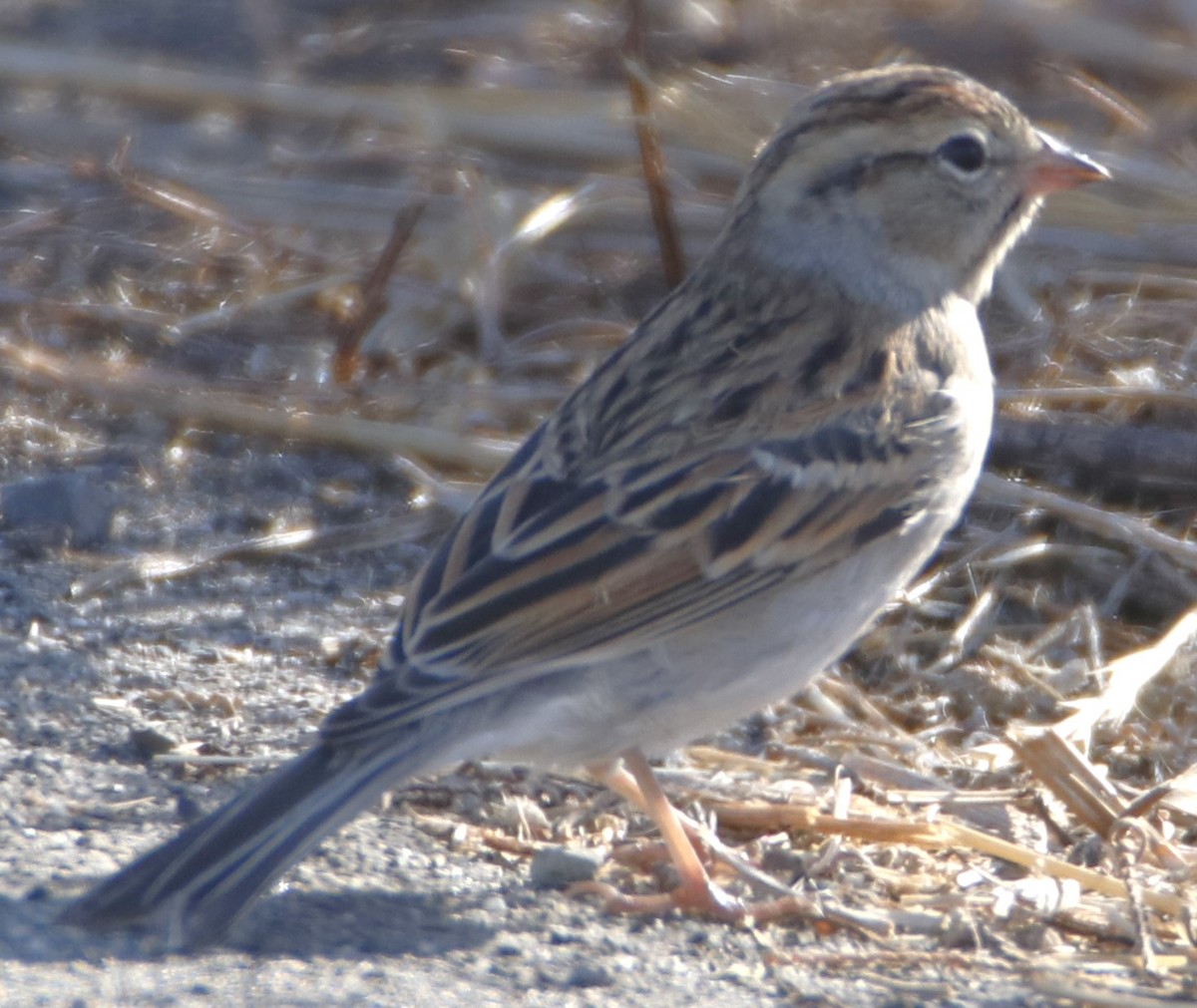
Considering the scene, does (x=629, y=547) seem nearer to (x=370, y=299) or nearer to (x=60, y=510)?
(x=60, y=510)

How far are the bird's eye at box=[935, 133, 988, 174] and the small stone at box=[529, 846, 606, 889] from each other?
5.28 feet

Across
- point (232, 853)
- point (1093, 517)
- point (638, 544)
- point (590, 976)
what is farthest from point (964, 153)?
point (232, 853)

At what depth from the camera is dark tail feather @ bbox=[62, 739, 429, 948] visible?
3002 mm

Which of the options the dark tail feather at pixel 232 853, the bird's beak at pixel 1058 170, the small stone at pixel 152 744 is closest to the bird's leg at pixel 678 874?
the dark tail feather at pixel 232 853

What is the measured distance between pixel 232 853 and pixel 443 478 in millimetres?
1946

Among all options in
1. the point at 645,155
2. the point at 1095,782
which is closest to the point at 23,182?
the point at 645,155

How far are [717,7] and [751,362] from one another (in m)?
3.79

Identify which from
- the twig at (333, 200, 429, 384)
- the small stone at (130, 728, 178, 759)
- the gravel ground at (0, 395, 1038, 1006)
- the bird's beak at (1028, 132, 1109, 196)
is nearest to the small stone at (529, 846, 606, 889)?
the gravel ground at (0, 395, 1038, 1006)

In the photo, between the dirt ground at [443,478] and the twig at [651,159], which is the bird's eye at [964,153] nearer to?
the dirt ground at [443,478]

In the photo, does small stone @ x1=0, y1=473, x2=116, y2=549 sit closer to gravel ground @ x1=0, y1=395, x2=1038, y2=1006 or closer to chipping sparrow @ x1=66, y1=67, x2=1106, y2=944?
gravel ground @ x1=0, y1=395, x2=1038, y2=1006

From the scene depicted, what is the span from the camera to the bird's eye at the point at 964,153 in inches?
160

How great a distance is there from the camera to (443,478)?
4.89m

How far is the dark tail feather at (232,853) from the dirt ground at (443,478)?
7cm

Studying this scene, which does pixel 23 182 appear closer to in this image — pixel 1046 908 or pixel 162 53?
pixel 162 53
